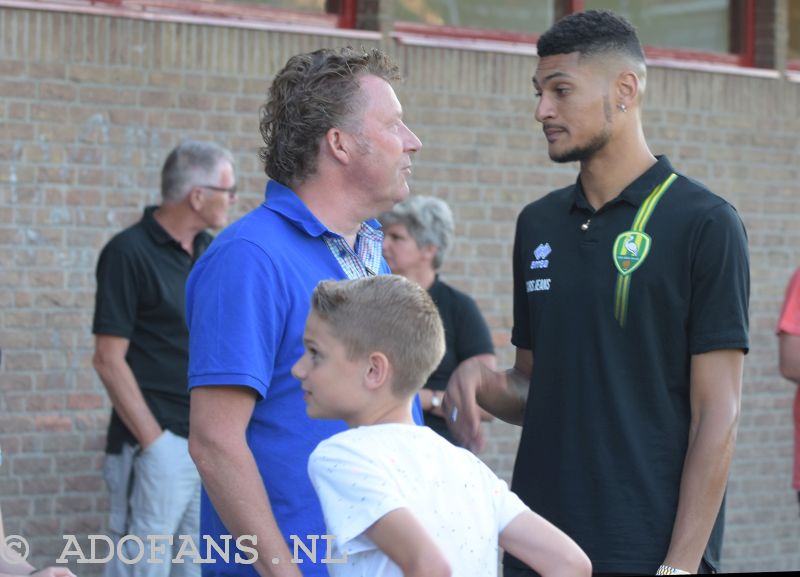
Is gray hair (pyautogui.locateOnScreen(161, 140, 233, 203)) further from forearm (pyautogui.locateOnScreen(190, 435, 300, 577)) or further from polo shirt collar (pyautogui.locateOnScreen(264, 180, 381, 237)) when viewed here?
forearm (pyautogui.locateOnScreen(190, 435, 300, 577))

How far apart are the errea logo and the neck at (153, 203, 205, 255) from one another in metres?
2.70

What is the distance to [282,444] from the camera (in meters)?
2.93

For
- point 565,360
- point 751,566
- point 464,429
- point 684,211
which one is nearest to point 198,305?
point 464,429

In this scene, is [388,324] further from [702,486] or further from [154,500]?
[154,500]

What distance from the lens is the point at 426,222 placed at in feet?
19.6

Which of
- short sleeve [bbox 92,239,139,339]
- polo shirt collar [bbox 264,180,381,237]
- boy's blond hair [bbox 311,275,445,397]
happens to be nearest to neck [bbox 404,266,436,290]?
short sleeve [bbox 92,239,139,339]

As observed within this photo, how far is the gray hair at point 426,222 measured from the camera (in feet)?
19.6

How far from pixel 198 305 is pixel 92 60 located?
3882 millimetres

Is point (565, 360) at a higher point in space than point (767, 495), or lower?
higher

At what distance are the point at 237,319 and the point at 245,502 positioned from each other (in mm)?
Answer: 376

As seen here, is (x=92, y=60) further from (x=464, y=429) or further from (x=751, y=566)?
(x=751, y=566)

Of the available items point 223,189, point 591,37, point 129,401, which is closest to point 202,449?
point 591,37

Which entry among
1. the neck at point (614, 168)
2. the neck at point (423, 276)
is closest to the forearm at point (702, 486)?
the neck at point (614, 168)

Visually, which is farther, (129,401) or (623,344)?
(129,401)
